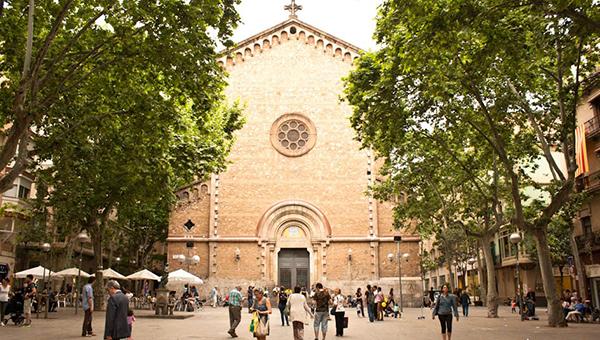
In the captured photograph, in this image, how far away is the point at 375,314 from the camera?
922 inches

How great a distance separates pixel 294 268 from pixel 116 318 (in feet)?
81.3

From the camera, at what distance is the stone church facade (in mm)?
33250

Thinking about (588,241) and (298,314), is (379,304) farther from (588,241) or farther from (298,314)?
(588,241)

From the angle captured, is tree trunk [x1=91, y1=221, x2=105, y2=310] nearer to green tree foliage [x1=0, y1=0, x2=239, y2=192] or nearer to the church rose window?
green tree foliage [x1=0, y1=0, x2=239, y2=192]

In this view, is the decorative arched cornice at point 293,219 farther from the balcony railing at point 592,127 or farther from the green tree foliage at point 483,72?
the balcony railing at point 592,127

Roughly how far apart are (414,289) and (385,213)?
486cm

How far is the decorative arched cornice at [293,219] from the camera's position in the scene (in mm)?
33562

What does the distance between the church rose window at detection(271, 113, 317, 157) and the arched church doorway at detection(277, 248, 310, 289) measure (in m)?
6.22

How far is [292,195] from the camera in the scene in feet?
112

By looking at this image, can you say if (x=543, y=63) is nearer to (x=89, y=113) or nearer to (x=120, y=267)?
(x=89, y=113)

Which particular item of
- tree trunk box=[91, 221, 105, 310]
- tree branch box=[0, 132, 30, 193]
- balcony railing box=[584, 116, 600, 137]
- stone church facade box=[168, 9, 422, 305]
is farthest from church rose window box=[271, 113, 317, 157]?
tree branch box=[0, 132, 30, 193]

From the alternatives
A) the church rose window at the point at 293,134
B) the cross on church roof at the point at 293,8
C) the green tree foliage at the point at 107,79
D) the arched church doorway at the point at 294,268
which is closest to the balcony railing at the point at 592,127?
the church rose window at the point at 293,134

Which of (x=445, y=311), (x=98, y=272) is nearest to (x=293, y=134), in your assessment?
(x=98, y=272)

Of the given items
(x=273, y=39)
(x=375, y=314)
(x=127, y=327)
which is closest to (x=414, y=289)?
(x=375, y=314)
